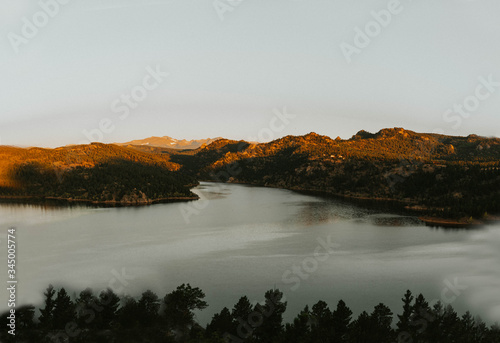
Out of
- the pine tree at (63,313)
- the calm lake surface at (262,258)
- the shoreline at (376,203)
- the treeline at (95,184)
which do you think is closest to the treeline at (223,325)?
the pine tree at (63,313)

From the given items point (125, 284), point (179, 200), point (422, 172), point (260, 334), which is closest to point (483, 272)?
point (260, 334)

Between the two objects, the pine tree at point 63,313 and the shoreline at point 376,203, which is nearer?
the pine tree at point 63,313

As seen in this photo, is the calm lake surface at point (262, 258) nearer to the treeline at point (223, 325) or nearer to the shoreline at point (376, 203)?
the treeline at point (223, 325)

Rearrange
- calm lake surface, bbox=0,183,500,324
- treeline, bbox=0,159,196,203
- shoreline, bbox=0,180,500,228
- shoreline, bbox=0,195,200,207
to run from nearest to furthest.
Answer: calm lake surface, bbox=0,183,500,324, shoreline, bbox=0,180,500,228, shoreline, bbox=0,195,200,207, treeline, bbox=0,159,196,203

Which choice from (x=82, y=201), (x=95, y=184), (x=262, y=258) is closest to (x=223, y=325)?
(x=262, y=258)

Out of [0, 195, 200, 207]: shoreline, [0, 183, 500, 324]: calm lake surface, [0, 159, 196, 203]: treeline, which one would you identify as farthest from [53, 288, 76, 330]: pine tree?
[0, 159, 196, 203]: treeline

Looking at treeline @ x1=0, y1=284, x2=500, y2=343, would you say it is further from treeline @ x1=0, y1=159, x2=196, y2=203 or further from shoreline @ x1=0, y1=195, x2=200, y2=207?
treeline @ x1=0, y1=159, x2=196, y2=203
